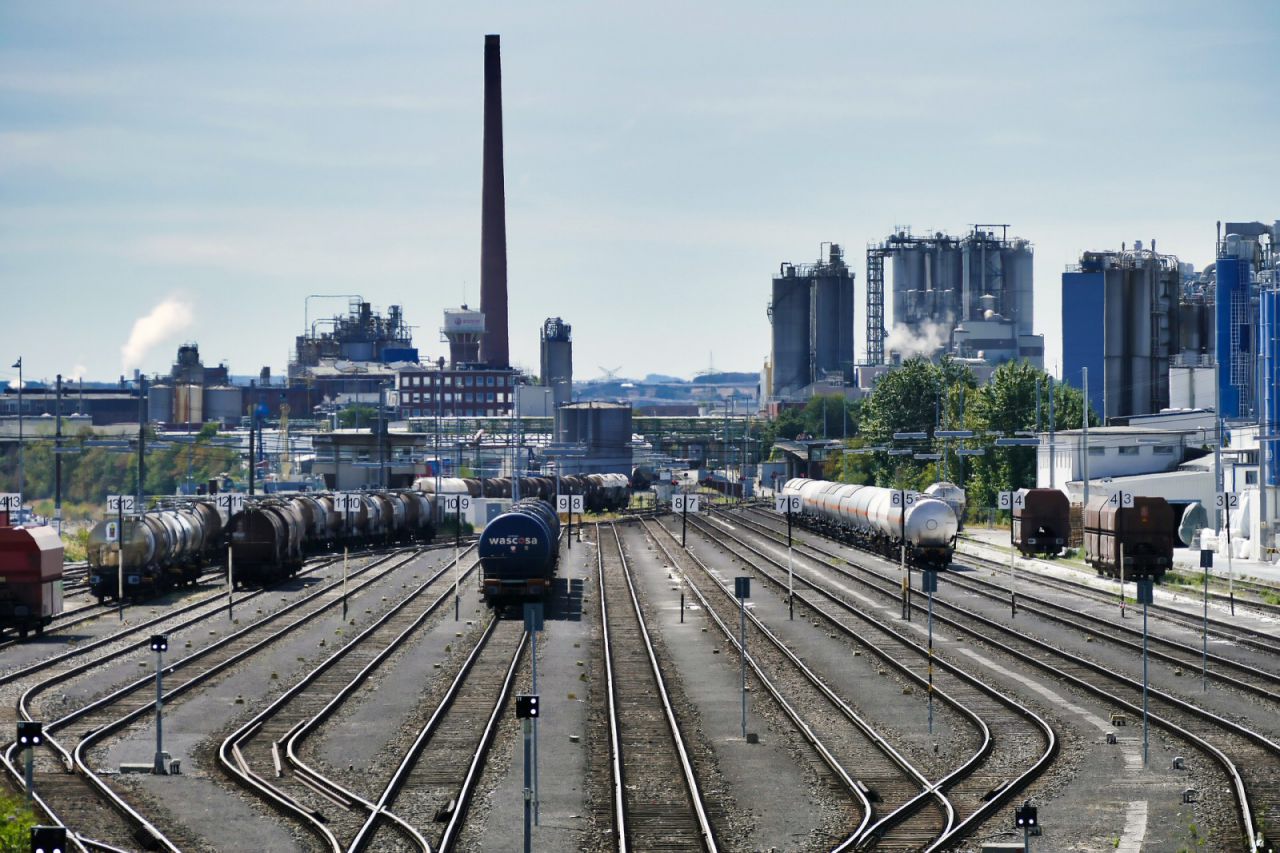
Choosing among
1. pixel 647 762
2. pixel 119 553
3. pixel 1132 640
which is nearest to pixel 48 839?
pixel 647 762

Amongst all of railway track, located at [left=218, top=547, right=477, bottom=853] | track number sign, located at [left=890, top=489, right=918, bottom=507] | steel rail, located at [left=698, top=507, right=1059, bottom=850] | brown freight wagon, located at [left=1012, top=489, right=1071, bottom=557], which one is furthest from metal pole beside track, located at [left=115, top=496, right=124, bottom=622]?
brown freight wagon, located at [left=1012, top=489, right=1071, bottom=557]

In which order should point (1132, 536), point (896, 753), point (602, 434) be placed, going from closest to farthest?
point (896, 753)
point (1132, 536)
point (602, 434)

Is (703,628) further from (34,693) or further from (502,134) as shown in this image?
(502,134)

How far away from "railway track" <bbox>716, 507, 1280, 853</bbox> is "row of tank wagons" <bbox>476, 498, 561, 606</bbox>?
1138 centimetres

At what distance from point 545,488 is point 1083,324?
67.6 m

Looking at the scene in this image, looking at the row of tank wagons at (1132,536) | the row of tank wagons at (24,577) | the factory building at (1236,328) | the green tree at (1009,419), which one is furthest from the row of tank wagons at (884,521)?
the factory building at (1236,328)

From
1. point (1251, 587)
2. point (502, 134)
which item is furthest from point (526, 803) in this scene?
point (502, 134)

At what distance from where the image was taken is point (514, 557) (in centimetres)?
4747

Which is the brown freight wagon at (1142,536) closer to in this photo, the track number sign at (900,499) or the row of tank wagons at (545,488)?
the track number sign at (900,499)

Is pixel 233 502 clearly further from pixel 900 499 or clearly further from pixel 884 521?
pixel 884 521

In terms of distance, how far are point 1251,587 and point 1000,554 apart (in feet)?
72.3

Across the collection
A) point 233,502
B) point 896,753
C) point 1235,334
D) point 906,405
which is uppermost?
point 1235,334

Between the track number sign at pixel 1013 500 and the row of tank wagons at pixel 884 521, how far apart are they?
121 inches

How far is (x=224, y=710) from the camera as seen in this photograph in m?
30.3
